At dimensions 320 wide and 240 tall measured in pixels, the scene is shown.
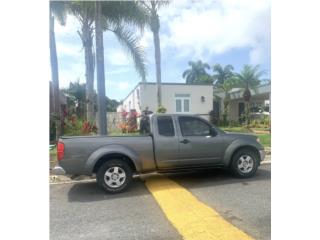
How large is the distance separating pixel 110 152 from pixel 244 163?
2577 mm

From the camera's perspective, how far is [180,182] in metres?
5.03

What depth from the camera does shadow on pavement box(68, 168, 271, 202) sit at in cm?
455

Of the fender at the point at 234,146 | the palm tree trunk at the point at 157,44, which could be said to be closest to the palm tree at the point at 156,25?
the palm tree trunk at the point at 157,44

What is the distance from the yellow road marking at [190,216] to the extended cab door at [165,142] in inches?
16.4

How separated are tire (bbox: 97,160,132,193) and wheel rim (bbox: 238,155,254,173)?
2141mm

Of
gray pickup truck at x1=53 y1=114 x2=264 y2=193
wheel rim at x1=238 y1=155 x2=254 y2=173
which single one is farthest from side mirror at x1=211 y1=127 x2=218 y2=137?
wheel rim at x1=238 y1=155 x2=254 y2=173

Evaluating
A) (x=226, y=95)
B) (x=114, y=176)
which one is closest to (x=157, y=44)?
(x=114, y=176)

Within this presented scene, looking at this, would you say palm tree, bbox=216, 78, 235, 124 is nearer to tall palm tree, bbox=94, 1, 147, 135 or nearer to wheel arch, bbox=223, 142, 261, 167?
wheel arch, bbox=223, 142, 261, 167

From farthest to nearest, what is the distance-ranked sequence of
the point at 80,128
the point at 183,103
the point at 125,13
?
the point at 183,103 → the point at 80,128 → the point at 125,13

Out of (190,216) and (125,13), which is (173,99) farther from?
(190,216)

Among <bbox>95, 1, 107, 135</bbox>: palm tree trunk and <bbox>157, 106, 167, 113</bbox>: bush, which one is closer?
<bbox>95, 1, 107, 135</bbox>: palm tree trunk

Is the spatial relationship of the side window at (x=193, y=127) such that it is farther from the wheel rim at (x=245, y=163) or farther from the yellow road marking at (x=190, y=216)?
the yellow road marking at (x=190, y=216)
